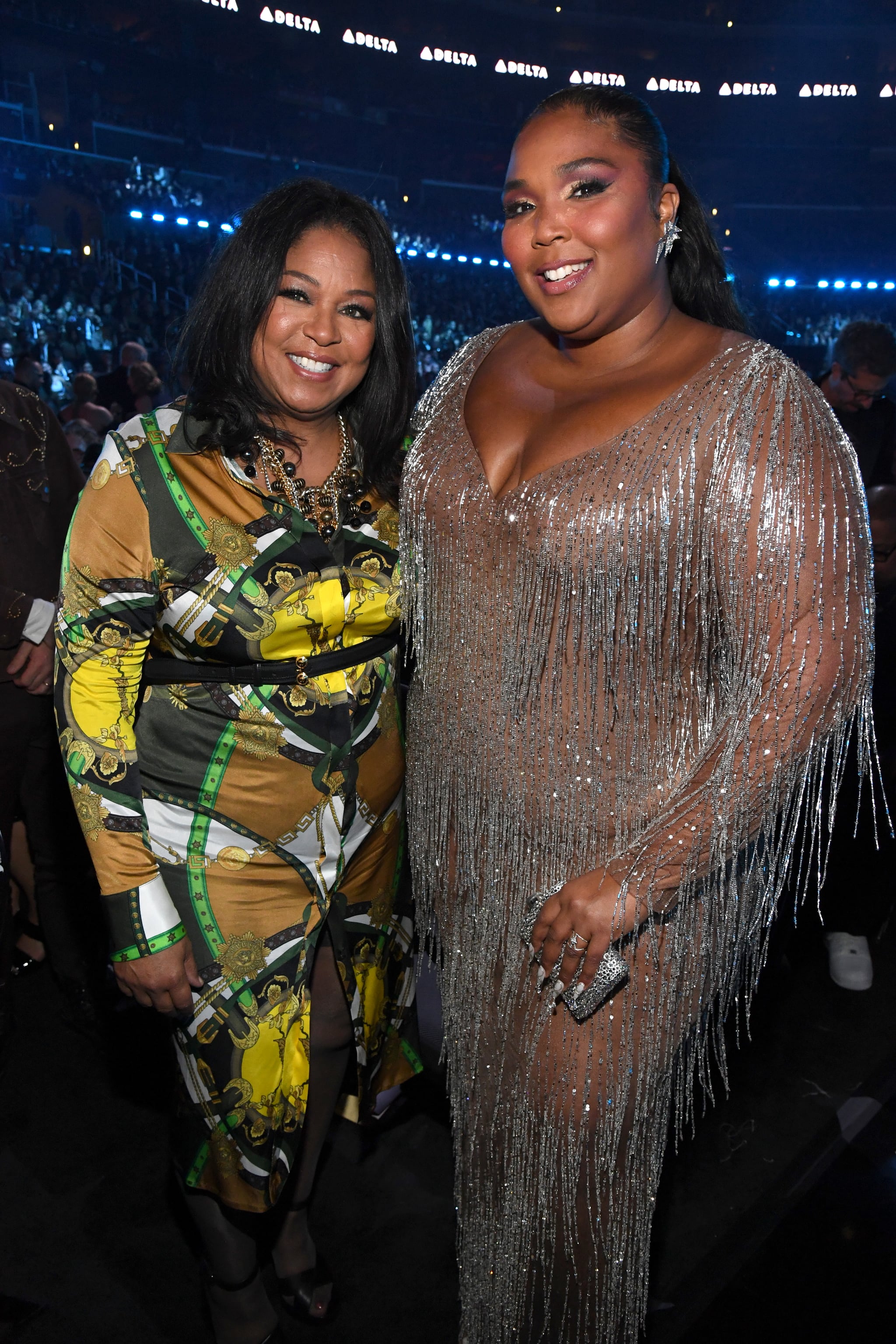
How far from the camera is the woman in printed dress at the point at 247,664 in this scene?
→ 1474 millimetres

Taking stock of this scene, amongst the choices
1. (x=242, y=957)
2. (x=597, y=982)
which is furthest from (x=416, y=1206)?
(x=597, y=982)

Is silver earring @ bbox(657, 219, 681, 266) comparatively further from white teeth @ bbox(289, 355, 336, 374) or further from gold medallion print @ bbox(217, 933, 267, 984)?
gold medallion print @ bbox(217, 933, 267, 984)

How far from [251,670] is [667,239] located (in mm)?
828

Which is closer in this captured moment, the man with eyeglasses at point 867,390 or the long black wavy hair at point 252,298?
the long black wavy hair at point 252,298

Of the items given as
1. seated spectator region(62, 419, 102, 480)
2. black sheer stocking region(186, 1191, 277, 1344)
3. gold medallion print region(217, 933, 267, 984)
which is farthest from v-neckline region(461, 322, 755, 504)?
seated spectator region(62, 419, 102, 480)

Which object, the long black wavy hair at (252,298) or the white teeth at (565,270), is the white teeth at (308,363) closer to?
the long black wavy hair at (252,298)

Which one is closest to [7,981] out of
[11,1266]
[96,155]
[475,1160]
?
[11,1266]

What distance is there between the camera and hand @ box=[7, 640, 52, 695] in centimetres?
230

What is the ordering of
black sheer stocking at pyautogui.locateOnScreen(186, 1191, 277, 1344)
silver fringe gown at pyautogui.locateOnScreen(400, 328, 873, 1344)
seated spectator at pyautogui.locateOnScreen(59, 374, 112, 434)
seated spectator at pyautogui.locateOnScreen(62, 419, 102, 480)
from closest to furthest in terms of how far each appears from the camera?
silver fringe gown at pyautogui.locateOnScreen(400, 328, 873, 1344) < black sheer stocking at pyautogui.locateOnScreen(186, 1191, 277, 1344) < seated spectator at pyautogui.locateOnScreen(62, 419, 102, 480) < seated spectator at pyautogui.locateOnScreen(59, 374, 112, 434)

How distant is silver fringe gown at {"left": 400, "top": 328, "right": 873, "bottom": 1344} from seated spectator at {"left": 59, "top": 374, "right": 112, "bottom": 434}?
415 centimetres

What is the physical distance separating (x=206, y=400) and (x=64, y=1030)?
1.90 metres

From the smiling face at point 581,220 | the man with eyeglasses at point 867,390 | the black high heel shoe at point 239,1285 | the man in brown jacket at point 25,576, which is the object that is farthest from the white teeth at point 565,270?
the man with eyeglasses at point 867,390

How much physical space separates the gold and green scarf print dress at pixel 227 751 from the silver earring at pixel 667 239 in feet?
1.87

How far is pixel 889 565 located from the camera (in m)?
2.80
